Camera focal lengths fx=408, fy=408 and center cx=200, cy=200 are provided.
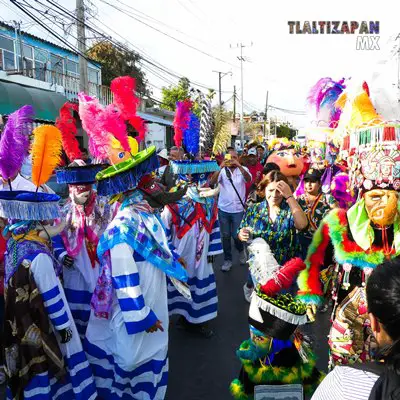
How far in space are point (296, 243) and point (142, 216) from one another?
140 cm

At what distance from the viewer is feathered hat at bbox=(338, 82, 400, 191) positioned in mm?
2301

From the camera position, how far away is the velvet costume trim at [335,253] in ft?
7.79

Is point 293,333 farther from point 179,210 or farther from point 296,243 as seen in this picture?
point 179,210

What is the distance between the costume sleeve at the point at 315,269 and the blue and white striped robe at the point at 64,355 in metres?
1.50

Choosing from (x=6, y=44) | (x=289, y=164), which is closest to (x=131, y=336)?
(x=289, y=164)

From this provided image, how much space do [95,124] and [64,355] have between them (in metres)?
1.59

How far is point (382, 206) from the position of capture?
7.62ft

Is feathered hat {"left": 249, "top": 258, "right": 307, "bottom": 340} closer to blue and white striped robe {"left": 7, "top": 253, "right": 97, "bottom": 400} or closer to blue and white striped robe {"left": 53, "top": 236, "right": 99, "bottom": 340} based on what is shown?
blue and white striped robe {"left": 7, "top": 253, "right": 97, "bottom": 400}

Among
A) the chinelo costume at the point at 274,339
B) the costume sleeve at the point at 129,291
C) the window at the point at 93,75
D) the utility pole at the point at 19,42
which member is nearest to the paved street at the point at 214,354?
the chinelo costume at the point at 274,339

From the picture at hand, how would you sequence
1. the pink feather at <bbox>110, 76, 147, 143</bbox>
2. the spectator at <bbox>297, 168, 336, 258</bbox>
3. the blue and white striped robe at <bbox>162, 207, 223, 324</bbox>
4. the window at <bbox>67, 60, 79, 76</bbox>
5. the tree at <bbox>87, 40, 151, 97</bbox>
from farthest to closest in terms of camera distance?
the tree at <bbox>87, 40, 151, 97</bbox>, the window at <bbox>67, 60, 79, 76</bbox>, the spectator at <bbox>297, 168, 336, 258</bbox>, the blue and white striped robe at <bbox>162, 207, 223, 324</bbox>, the pink feather at <bbox>110, 76, 147, 143</bbox>

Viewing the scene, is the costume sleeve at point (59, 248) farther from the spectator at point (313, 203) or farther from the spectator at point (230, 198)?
the spectator at point (230, 198)

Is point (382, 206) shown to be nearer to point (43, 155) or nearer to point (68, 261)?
point (43, 155)

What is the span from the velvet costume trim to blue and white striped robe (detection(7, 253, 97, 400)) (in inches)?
59.2

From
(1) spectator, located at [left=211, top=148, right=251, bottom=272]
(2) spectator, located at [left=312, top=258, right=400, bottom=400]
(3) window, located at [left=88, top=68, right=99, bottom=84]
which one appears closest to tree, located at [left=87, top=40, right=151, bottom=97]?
(3) window, located at [left=88, top=68, right=99, bottom=84]
